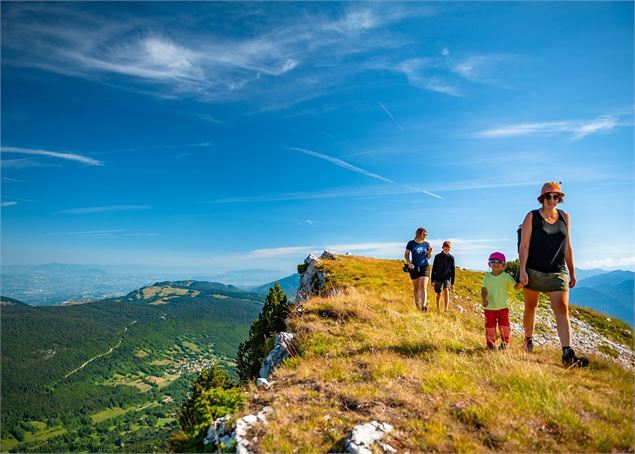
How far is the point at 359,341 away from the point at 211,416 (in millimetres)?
4997

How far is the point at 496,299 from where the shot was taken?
8.95 metres

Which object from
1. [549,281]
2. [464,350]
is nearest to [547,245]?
[549,281]

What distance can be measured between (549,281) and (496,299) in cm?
166

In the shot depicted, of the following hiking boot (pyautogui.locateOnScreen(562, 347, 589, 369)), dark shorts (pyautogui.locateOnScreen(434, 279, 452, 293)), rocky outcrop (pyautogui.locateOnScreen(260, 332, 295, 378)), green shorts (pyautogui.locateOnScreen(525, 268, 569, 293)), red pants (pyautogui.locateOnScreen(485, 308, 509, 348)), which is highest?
green shorts (pyautogui.locateOnScreen(525, 268, 569, 293))

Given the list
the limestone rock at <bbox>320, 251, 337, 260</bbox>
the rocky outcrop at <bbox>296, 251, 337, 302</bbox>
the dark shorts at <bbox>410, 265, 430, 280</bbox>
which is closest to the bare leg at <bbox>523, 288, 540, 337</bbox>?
the dark shorts at <bbox>410, 265, 430, 280</bbox>

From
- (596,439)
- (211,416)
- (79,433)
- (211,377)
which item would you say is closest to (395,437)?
(596,439)

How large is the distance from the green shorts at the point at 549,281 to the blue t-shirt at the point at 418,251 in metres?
6.08

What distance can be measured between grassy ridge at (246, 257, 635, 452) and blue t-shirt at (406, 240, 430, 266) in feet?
13.4

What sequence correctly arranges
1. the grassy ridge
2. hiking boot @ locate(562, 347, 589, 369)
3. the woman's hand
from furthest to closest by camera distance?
1. the woman's hand
2. hiking boot @ locate(562, 347, 589, 369)
3. the grassy ridge

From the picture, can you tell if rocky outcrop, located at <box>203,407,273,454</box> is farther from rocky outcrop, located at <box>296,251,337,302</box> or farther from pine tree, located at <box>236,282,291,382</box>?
rocky outcrop, located at <box>296,251,337,302</box>

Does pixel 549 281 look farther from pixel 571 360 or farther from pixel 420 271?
pixel 420 271

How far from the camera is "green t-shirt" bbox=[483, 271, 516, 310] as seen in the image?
351 inches

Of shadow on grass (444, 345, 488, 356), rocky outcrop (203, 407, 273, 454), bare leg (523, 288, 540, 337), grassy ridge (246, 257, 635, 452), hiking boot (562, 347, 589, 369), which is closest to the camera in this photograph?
grassy ridge (246, 257, 635, 452)

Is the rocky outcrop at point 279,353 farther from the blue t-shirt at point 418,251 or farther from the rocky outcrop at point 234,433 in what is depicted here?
the blue t-shirt at point 418,251
